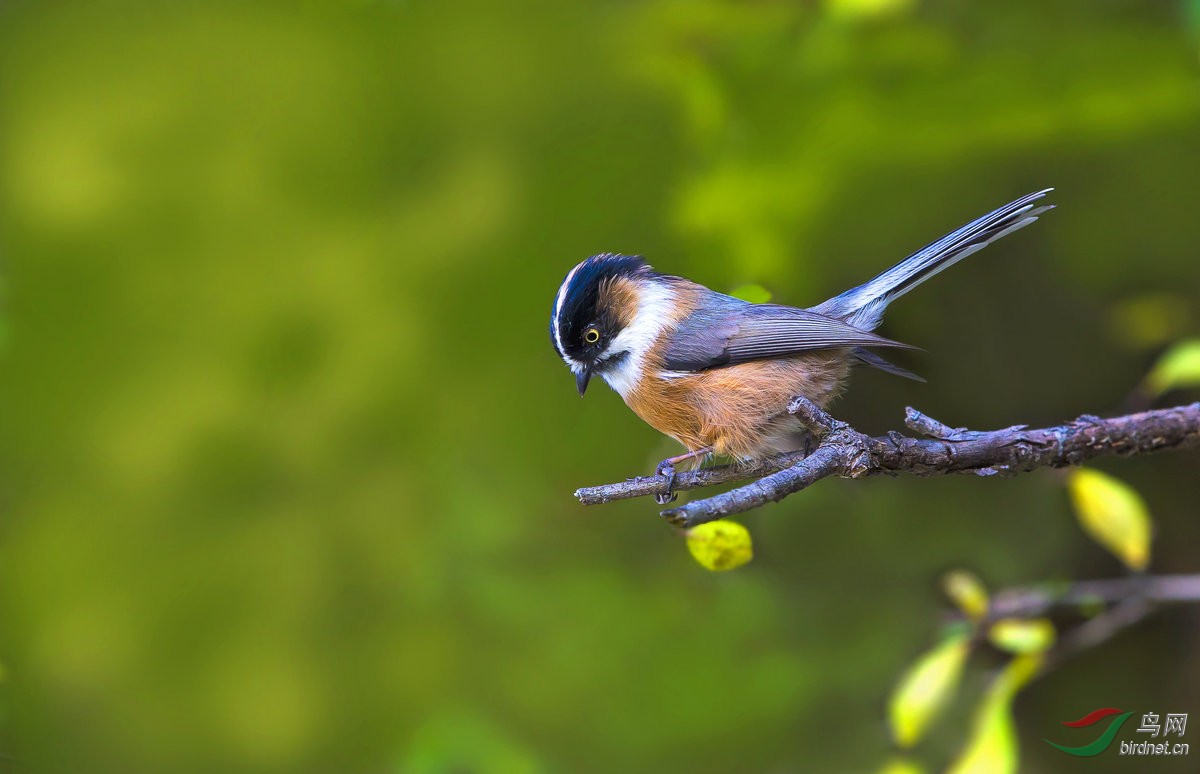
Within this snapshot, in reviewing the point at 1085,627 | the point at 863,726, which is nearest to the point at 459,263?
the point at 863,726

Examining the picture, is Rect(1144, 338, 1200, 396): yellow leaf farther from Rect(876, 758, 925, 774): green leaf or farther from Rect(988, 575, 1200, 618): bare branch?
Rect(876, 758, 925, 774): green leaf

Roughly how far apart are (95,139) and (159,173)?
0.27 metres

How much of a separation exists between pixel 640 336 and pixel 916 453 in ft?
3.01

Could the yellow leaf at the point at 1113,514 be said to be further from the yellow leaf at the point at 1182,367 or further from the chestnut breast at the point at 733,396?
the chestnut breast at the point at 733,396

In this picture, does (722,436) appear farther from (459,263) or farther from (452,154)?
(452,154)

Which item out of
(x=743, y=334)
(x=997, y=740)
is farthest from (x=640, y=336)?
(x=997, y=740)

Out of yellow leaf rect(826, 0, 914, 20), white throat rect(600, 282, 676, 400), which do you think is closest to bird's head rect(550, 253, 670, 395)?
white throat rect(600, 282, 676, 400)

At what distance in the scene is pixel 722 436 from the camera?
242 cm

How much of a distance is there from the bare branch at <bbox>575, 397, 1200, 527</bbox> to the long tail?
42cm

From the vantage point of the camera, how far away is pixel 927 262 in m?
2.24

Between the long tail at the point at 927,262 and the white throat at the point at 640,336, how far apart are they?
1.46ft

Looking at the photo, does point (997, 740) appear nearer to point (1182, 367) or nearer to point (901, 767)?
point (901, 767)

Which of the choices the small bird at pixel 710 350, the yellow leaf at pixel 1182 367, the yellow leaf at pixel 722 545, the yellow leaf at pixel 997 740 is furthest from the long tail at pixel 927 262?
the yellow leaf at pixel 997 740

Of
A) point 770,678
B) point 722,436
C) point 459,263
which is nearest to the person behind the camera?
point 722,436
